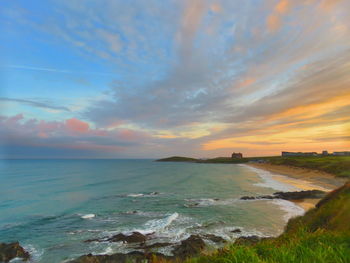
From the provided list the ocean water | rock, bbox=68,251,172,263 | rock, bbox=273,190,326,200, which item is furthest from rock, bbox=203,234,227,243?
rock, bbox=273,190,326,200

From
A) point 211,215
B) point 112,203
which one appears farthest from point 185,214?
point 112,203

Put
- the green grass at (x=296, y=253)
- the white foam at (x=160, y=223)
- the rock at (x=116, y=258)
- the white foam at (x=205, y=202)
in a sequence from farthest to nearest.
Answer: the white foam at (x=205, y=202) < the white foam at (x=160, y=223) < the rock at (x=116, y=258) < the green grass at (x=296, y=253)

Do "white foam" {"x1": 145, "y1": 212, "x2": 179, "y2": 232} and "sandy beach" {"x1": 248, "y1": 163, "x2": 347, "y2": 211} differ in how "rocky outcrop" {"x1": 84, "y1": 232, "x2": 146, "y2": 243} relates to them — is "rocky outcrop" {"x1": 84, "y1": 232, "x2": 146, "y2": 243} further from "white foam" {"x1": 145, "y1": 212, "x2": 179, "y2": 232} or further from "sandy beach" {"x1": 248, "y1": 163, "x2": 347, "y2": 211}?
"sandy beach" {"x1": 248, "y1": 163, "x2": 347, "y2": 211}

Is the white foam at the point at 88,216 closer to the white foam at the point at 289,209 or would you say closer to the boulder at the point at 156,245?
the boulder at the point at 156,245

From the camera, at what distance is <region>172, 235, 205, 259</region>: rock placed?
46.0 feet

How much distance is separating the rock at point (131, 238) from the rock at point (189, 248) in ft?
11.4

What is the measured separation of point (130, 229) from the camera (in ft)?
65.5

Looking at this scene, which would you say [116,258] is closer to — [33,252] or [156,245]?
[156,245]

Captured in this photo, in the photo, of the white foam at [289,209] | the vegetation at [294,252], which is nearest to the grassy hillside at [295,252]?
the vegetation at [294,252]

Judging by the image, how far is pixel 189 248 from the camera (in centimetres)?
1472

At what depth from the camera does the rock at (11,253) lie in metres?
14.8

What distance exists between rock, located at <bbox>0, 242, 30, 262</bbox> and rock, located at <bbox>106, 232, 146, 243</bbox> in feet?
20.0

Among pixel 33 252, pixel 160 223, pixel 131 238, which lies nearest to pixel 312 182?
pixel 160 223

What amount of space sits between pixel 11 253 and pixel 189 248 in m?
13.3
